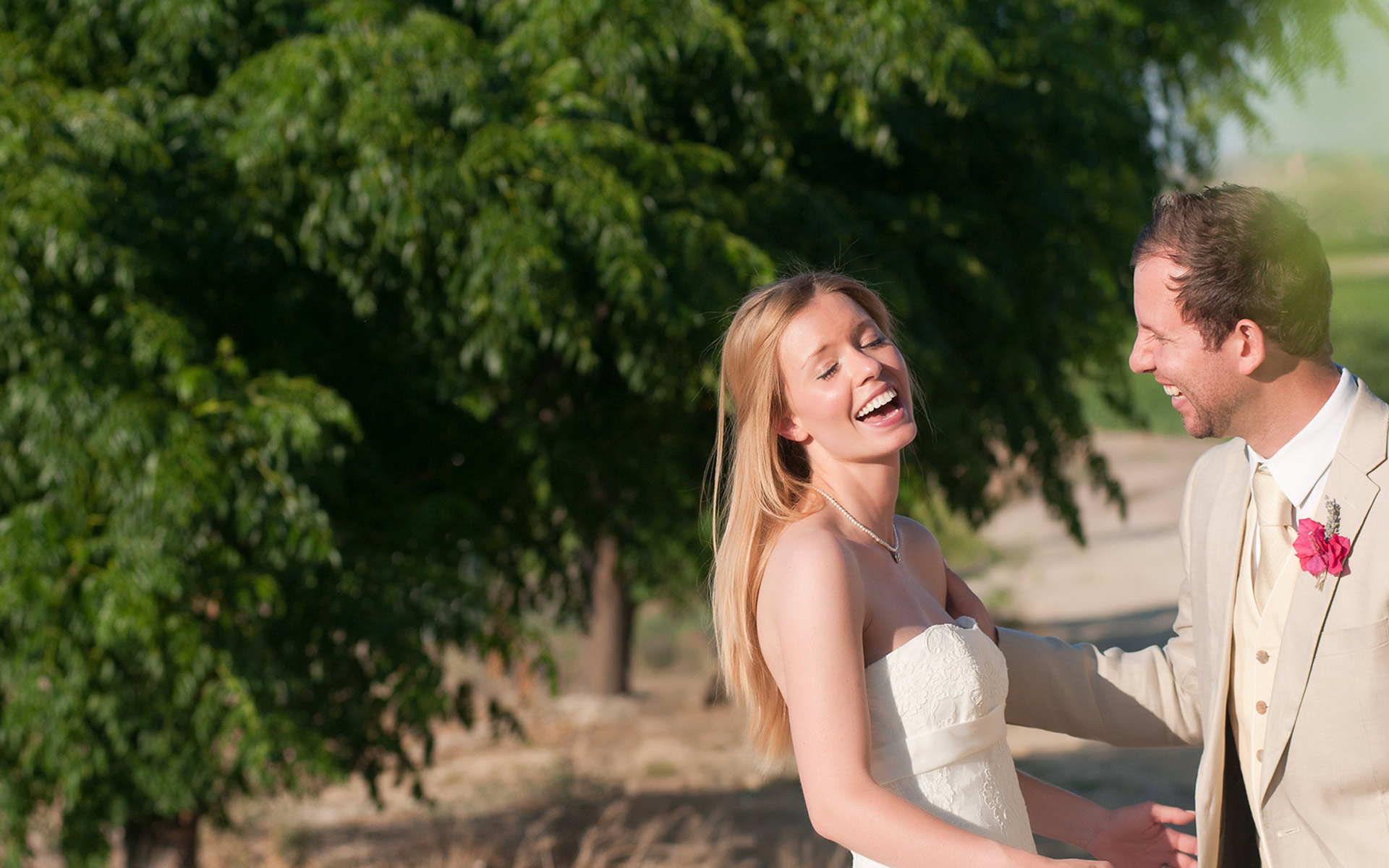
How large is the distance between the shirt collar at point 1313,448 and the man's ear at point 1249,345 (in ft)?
0.60

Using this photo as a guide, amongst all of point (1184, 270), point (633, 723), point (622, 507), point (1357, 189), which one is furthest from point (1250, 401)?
point (633, 723)

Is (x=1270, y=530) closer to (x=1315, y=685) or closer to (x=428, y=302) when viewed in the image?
(x=1315, y=685)

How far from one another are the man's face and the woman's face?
0.44 m

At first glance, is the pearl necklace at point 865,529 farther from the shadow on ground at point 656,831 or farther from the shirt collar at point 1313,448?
the shadow on ground at point 656,831

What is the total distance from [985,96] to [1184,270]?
368 cm

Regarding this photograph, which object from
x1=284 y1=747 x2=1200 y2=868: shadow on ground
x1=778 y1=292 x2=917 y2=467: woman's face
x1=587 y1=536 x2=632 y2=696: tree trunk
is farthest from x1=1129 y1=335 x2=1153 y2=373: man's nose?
x1=587 y1=536 x2=632 y2=696: tree trunk

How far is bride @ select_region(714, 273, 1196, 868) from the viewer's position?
82.3 inches

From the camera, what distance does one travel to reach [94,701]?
4211 mm

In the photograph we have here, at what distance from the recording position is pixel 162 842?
5805 mm

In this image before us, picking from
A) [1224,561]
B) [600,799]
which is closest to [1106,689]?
[1224,561]

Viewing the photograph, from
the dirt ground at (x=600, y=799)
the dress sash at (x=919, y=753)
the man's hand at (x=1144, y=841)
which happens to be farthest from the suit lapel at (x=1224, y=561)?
the dirt ground at (x=600, y=799)

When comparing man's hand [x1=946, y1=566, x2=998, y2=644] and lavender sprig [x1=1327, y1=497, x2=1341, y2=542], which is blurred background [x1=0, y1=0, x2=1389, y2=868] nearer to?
man's hand [x1=946, y1=566, x2=998, y2=644]

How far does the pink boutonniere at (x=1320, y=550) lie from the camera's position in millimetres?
1944

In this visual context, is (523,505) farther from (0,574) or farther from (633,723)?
(633,723)
